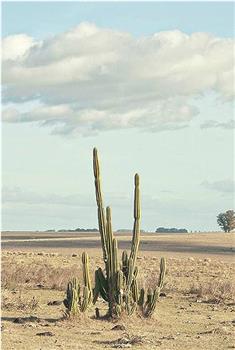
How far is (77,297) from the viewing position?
1764cm

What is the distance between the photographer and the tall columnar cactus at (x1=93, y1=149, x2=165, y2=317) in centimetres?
1828

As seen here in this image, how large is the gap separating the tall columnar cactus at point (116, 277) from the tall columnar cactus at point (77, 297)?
33 centimetres

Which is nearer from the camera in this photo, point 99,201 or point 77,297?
point 77,297

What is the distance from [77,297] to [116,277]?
4.00 feet

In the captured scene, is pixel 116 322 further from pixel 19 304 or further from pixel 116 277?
pixel 19 304

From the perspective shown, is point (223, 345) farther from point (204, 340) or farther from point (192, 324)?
point (192, 324)

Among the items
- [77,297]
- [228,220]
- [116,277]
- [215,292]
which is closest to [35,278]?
[215,292]

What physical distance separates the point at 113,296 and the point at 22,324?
8.13 ft

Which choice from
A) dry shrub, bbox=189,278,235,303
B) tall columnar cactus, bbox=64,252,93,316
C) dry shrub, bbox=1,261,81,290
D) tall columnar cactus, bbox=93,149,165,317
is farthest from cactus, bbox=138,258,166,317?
dry shrub, bbox=1,261,81,290

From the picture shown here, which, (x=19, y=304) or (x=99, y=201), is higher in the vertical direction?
(x=99, y=201)

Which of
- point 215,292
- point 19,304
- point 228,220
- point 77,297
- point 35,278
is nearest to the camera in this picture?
point 77,297

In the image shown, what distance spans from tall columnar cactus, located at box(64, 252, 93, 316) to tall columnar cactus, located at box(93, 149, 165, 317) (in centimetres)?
33

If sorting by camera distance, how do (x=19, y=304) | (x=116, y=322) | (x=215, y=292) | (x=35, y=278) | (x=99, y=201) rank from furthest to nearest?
(x=35, y=278) → (x=215, y=292) → (x=19, y=304) → (x=99, y=201) → (x=116, y=322)

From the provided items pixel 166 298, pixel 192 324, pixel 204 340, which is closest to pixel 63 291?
pixel 166 298
